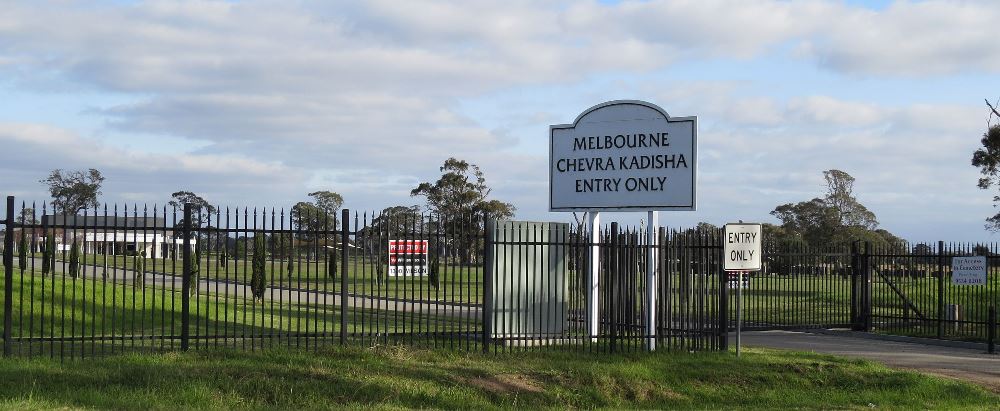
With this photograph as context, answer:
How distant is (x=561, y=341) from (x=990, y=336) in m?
8.48

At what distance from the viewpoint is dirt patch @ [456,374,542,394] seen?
528 inches

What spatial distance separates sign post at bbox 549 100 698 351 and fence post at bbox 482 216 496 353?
6.26 feet

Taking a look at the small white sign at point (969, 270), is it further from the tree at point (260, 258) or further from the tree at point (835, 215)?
the tree at point (835, 215)

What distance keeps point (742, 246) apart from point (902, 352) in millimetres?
5808

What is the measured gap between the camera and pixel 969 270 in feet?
68.6

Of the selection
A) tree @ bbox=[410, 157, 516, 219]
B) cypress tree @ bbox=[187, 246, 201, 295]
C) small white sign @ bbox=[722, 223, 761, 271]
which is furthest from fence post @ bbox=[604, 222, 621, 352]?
tree @ bbox=[410, 157, 516, 219]

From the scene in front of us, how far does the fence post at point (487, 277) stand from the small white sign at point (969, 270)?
10.5 m

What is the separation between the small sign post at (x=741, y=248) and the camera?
1574cm

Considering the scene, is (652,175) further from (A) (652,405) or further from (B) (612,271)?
(A) (652,405)

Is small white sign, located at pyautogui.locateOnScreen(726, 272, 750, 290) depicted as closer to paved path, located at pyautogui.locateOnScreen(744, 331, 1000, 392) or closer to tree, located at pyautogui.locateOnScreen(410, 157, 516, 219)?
paved path, located at pyautogui.locateOnScreen(744, 331, 1000, 392)

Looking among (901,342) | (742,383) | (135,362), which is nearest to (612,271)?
(742,383)

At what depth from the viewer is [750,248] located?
52.3ft

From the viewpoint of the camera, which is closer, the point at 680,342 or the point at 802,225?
the point at 680,342

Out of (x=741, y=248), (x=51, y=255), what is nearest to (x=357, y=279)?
(x=51, y=255)
